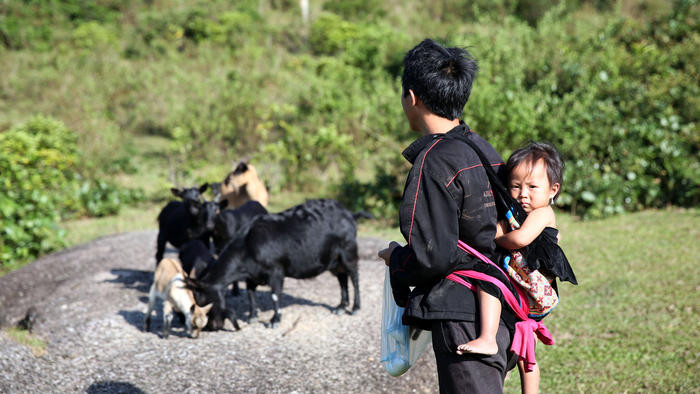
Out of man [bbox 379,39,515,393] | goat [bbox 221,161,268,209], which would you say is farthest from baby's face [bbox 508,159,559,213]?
goat [bbox 221,161,268,209]

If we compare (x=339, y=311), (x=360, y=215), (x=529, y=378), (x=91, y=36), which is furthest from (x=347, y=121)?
(x=91, y=36)

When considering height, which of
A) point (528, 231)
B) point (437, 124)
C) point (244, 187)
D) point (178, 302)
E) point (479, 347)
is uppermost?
point (437, 124)

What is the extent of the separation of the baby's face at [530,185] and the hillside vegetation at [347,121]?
28.6 ft

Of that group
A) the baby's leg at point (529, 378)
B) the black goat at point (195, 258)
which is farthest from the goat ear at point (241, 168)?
the baby's leg at point (529, 378)

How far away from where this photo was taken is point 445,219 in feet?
7.66

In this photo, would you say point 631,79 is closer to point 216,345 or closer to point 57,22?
point 216,345

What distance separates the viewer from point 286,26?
35.0m

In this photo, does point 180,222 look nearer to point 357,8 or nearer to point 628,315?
point 628,315

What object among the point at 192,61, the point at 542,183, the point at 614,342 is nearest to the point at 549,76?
the point at 614,342

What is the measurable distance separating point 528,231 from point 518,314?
0.36 metres

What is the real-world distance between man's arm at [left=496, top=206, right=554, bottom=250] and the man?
0.07 metres

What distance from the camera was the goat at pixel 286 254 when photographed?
6.01 metres

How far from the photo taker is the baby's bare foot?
7.72ft

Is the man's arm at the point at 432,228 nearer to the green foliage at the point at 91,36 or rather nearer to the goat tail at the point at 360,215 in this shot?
the goat tail at the point at 360,215
